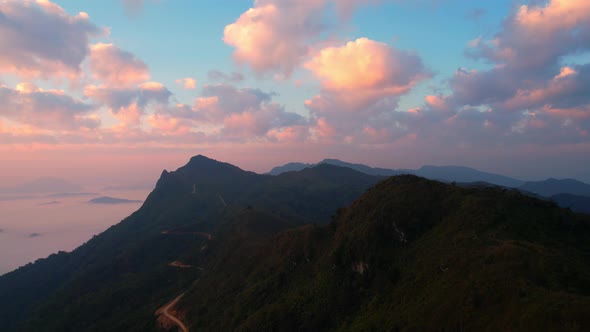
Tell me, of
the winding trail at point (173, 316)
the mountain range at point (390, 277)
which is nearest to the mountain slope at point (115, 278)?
the mountain range at point (390, 277)

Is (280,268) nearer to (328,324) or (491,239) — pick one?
(328,324)

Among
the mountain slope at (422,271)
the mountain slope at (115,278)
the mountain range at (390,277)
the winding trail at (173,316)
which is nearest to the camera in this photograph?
the mountain slope at (422,271)

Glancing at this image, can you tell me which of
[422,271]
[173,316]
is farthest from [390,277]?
[173,316]

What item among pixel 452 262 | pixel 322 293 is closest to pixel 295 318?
pixel 322 293

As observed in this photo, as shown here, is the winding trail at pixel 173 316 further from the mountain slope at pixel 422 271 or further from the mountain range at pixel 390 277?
the mountain slope at pixel 422 271

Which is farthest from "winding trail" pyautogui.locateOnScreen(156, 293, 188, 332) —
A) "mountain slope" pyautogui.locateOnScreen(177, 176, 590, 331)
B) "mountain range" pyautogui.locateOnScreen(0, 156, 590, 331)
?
"mountain slope" pyautogui.locateOnScreen(177, 176, 590, 331)

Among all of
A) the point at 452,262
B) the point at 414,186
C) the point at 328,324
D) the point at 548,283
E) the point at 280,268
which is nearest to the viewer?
the point at 548,283

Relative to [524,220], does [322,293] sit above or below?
below

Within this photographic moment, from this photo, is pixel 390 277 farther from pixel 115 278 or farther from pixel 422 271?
pixel 115 278
